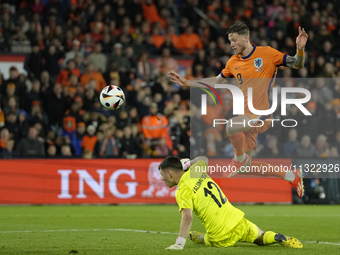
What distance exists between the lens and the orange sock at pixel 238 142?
8.64m

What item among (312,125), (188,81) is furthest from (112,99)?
(312,125)

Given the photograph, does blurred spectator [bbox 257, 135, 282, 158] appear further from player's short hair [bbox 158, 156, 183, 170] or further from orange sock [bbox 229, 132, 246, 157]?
player's short hair [bbox 158, 156, 183, 170]

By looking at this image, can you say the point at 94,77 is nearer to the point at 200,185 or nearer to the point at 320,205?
the point at 320,205

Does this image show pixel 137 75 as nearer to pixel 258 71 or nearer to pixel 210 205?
pixel 258 71

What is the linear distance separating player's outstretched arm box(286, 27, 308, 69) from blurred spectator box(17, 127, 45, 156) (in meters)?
8.21

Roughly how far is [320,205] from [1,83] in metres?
9.17

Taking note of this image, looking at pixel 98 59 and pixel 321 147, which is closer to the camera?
pixel 321 147

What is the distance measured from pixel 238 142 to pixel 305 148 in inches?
257

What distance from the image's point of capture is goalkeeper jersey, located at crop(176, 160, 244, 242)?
697cm

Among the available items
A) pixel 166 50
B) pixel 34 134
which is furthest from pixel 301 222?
pixel 166 50

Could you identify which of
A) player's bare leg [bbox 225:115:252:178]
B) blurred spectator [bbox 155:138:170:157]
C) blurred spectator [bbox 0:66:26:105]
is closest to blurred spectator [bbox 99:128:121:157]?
blurred spectator [bbox 155:138:170:157]

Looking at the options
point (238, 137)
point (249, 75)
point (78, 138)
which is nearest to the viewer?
point (249, 75)

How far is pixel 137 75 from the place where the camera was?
17375 mm

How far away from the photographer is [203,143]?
583 inches
